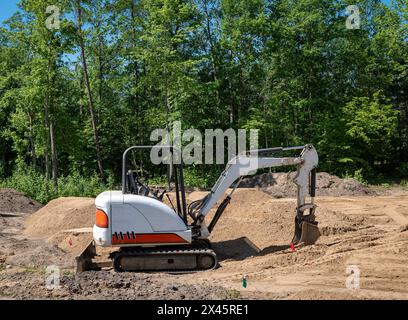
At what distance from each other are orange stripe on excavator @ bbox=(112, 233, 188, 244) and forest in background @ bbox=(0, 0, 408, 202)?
49.6 ft

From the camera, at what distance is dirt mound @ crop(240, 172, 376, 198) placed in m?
20.5

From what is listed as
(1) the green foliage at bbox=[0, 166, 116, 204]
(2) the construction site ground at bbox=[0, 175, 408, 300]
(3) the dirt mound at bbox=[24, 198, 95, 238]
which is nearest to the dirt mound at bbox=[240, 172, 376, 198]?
(2) the construction site ground at bbox=[0, 175, 408, 300]

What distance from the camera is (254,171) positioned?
9141 mm

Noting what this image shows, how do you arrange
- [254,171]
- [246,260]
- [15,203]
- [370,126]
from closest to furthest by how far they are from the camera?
[246,260] < [254,171] < [15,203] < [370,126]

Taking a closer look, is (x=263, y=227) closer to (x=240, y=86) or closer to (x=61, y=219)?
(x=61, y=219)

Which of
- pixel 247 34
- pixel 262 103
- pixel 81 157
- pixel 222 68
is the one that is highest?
pixel 247 34

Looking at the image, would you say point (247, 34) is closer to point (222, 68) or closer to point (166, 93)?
point (222, 68)

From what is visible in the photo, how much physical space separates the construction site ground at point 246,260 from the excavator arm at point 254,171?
0.43 meters

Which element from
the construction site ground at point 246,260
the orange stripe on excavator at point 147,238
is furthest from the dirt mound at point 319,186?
the orange stripe on excavator at point 147,238

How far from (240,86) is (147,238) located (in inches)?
802

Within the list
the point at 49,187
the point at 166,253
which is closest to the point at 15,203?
the point at 49,187
